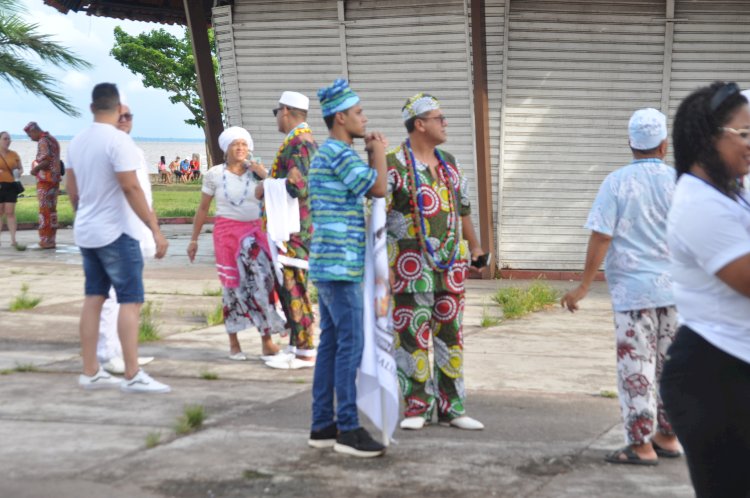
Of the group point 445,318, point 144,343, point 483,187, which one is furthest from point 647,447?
point 483,187

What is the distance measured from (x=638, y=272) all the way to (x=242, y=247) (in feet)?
12.5

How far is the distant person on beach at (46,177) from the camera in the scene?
18609 mm

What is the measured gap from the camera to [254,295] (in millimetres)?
9227

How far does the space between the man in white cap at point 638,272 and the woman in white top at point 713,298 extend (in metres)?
2.28

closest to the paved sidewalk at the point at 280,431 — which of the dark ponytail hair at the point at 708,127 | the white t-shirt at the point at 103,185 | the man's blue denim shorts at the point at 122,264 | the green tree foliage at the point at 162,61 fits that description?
the man's blue denim shorts at the point at 122,264

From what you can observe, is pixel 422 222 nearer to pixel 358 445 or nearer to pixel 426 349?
pixel 426 349

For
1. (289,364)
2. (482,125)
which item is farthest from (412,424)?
(482,125)

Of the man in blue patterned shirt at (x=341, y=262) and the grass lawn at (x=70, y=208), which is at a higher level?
the man in blue patterned shirt at (x=341, y=262)

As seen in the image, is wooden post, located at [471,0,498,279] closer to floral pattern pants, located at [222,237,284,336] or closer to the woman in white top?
floral pattern pants, located at [222,237,284,336]

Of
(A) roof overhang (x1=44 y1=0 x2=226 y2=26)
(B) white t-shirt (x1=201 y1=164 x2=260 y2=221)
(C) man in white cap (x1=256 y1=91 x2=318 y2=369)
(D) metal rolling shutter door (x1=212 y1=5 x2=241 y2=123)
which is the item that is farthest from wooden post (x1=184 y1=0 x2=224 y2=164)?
(C) man in white cap (x1=256 y1=91 x2=318 y2=369)

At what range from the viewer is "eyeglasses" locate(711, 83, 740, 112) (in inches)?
151

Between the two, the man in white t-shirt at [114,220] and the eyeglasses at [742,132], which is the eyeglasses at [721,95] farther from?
the man in white t-shirt at [114,220]

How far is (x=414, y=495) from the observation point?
→ 5.56 metres

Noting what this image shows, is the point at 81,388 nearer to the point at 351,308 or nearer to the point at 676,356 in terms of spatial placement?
the point at 351,308
